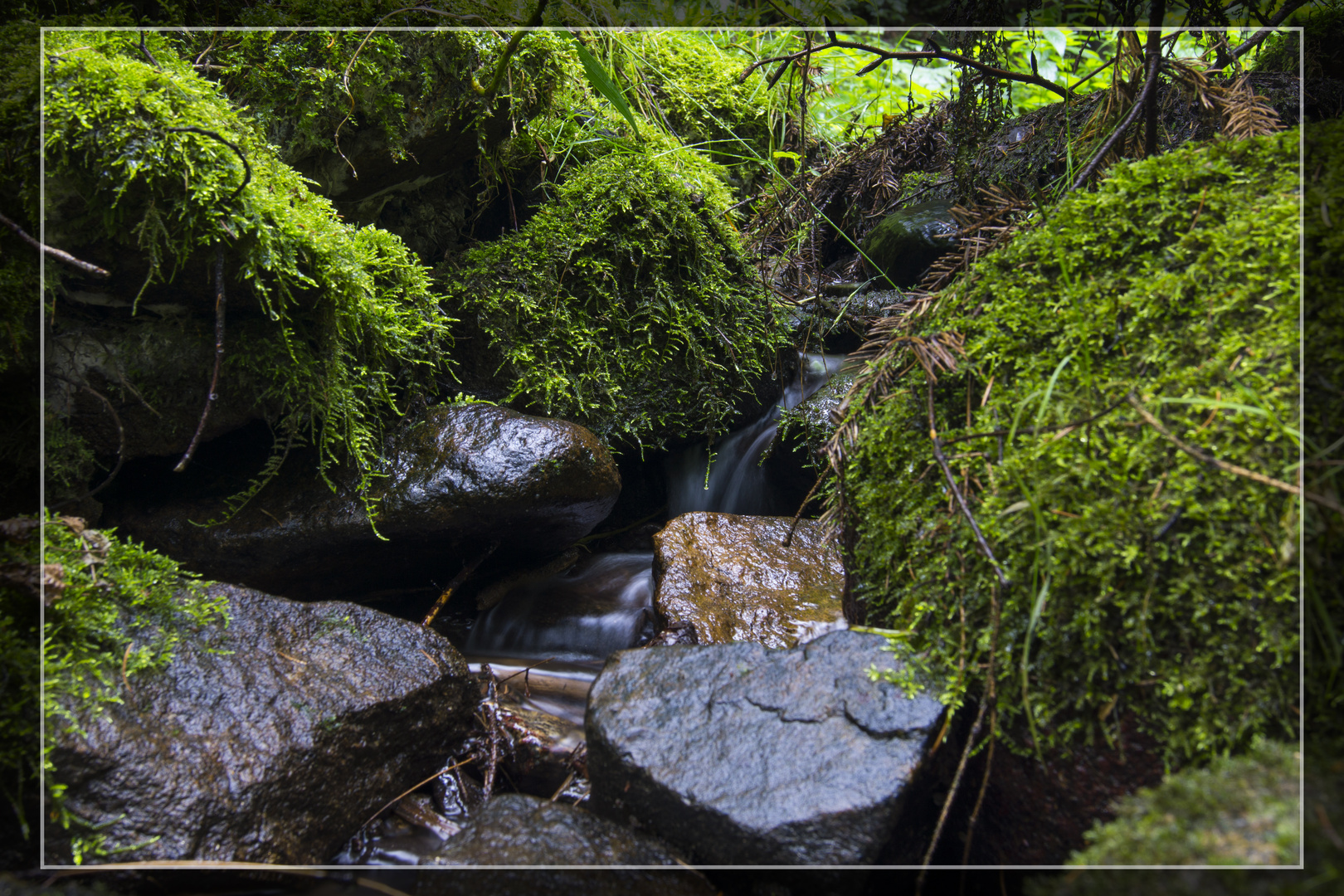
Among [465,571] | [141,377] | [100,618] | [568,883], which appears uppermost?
[141,377]

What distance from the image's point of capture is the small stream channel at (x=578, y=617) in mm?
2006

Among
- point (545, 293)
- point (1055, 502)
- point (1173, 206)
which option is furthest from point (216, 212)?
point (1173, 206)

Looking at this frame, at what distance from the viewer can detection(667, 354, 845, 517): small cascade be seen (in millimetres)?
3672

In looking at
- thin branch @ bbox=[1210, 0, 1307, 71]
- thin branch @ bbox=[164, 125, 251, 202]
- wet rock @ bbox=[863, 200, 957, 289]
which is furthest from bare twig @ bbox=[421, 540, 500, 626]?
thin branch @ bbox=[1210, 0, 1307, 71]

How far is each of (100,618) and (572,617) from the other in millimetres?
1737

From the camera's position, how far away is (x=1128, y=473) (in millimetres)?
1301

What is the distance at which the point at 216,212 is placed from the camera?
206cm

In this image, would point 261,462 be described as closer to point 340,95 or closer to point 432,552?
point 432,552

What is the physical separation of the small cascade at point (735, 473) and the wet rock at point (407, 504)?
1000 millimetres

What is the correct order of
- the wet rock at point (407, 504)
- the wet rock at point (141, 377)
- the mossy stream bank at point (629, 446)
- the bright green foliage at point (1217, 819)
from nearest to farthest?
the bright green foliage at point (1217, 819), the mossy stream bank at point (629, 446), the wet rock at point (141, 377), the wet rock at point (407, 504)

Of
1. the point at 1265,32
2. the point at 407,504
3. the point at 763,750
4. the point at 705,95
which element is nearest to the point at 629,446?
the point at 407,504

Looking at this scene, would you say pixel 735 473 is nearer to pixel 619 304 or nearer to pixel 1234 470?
pixel 619 304

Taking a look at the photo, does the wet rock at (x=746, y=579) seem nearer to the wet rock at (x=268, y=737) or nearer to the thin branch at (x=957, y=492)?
the wet rock at (x=268, y=737)

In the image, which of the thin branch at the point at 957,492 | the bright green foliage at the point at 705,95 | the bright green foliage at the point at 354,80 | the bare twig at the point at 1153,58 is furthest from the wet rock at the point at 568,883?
the bright green foliage at the point at 705,95
